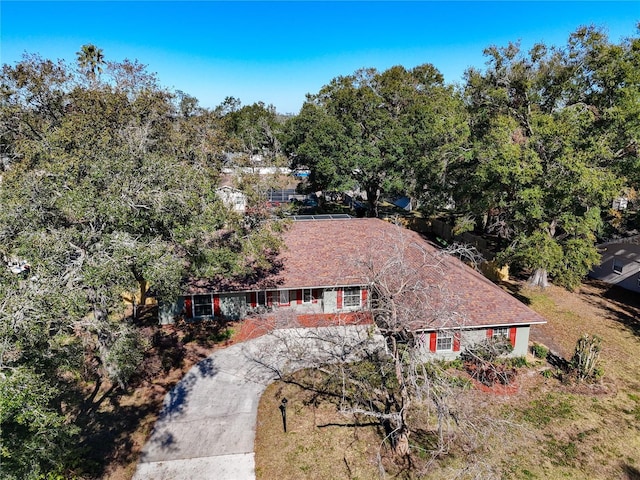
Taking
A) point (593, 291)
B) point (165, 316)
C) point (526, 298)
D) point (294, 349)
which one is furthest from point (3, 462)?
point (593, 291)

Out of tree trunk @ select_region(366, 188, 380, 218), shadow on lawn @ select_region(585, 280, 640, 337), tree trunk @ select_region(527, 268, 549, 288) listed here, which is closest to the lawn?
shadow on lawn @ select_region(585, 280, 640, 337)

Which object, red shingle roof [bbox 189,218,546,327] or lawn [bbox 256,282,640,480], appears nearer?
lawn [bbox 256,282,640,480]

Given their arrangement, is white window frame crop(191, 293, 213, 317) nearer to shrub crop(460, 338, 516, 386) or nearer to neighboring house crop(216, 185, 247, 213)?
neighboring house crop(216, 185, 247, 213)

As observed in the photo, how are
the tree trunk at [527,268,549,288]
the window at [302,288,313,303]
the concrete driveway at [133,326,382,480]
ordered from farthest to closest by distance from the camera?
the tree trunk at [527,268,549,288], the window at [302,288,313,303], the concrete driveway at [133,326,382,480]

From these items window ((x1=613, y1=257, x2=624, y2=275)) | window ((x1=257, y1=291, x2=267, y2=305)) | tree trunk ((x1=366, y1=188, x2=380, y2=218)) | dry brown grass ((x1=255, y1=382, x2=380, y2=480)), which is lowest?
dry brown grass ((x1=255, y1=382, x2=380, y2=480))

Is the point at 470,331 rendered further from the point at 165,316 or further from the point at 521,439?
the point at 165,316

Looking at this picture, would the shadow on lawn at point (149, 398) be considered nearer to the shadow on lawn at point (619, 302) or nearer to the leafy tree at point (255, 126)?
the shadow on lawn at point (619, 302)

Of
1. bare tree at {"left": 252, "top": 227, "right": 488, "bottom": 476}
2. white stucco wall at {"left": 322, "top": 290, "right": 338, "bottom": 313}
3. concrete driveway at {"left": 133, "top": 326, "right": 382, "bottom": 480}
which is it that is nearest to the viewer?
bare tree at {"left": 252, "top": 227, "right": 488, "bottom": 476}

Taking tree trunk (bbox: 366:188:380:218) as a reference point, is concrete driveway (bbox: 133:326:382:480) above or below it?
below

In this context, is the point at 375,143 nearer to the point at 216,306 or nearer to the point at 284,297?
the point at 284,297
